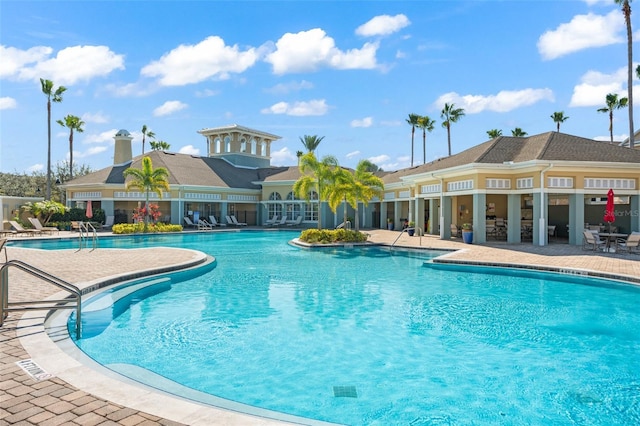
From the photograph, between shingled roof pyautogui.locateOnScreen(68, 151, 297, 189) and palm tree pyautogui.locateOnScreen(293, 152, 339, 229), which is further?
shingled roof pyautogui.locateOnScreen(68, 151, 297, 189)

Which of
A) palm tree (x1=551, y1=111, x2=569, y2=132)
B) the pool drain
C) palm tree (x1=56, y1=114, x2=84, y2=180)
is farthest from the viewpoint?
palm tree (x1=551, y1=111, x2=569, y2=132)

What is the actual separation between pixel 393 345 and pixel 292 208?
3044 cm

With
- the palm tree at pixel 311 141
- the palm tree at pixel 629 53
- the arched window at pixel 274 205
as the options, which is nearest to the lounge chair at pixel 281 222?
the arched window at pixel 274 205

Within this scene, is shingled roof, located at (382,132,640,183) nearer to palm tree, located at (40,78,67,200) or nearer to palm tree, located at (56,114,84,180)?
palm tree, located at (40,78,67,200)

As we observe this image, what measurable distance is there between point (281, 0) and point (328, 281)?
11391 millimetres

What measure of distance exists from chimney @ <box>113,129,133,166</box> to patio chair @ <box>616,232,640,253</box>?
35.5 metres

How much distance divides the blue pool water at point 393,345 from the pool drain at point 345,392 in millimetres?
19

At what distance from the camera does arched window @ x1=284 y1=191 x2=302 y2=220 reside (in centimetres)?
3688

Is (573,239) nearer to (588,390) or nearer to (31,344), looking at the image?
(588,390)

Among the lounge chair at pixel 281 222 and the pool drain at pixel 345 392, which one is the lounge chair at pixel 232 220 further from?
the pool drain at pixel 345 392

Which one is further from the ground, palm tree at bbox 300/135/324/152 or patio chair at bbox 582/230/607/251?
palm tree at bbox 300/135/324/152

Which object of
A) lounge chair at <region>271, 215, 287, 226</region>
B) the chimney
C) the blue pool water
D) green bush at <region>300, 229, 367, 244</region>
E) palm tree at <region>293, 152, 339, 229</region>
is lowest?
the blue pool water

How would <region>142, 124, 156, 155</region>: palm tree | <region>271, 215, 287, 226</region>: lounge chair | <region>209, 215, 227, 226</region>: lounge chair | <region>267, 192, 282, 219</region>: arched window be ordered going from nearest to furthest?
1. <region>209, 215, 227, 226</region>: lounge chair
2. <region>271, 215, 287, 226</region>: lounge chair
3. <region>267, 192, 282, 219</region>: arched window
4. <region>142, 124, 156, 155</region>: palm tree

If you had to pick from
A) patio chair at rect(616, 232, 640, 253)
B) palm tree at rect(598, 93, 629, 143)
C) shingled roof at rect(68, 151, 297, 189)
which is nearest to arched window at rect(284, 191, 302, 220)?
shingled roof at rect(68, 151, 297, 189)
